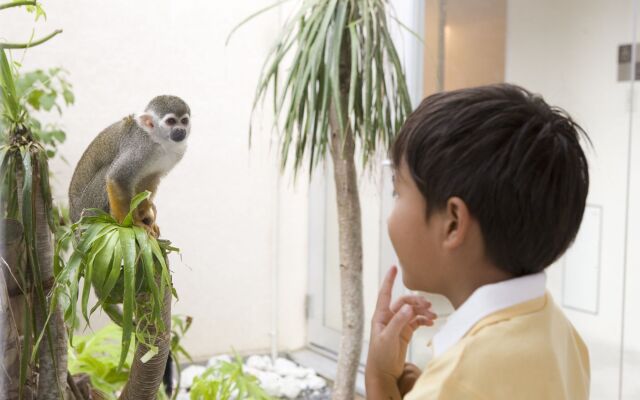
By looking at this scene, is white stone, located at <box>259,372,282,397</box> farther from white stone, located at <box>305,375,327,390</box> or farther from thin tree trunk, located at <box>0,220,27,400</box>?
thin tree trunk, located at <box>0,220,27,400</box>

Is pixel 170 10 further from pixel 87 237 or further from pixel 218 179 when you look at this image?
pixel 87 237

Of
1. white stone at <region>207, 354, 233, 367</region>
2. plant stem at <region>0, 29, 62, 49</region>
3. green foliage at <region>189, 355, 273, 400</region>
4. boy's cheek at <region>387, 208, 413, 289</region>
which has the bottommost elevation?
green foliage at <region>189, 355, 273, 400</region>

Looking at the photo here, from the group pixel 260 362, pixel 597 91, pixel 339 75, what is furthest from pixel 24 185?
pixel 597 91

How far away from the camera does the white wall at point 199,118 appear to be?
1199 millimetres

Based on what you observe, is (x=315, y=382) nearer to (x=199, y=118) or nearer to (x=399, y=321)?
(x=199, y=118)

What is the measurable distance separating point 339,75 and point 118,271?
1119mm

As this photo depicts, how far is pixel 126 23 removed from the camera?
1.20 m

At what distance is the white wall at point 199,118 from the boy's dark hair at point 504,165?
557 mm

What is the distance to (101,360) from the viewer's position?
1605mm

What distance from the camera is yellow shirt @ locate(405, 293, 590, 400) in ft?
2.18

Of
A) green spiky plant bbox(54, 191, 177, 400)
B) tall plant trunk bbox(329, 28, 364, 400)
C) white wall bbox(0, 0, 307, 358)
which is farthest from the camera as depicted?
tall plant trunk bbox(329, 28, 364, 400)

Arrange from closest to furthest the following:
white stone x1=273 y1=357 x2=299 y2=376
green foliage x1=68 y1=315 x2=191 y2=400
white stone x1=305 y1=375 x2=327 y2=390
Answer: green foliage x1=68 y1=315 x2=191 y2=400, white stone x1=273 y1=357 x2=299 y2=376, white stone x1=305 y1=375 x2=327 y2=390

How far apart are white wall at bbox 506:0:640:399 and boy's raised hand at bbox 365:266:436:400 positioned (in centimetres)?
150

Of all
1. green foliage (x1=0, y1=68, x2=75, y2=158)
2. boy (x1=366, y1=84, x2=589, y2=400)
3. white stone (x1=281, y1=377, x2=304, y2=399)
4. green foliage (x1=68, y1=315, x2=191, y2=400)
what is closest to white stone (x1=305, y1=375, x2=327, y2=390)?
white stone (x1=281, y1=377, x2=304, y2=399)
